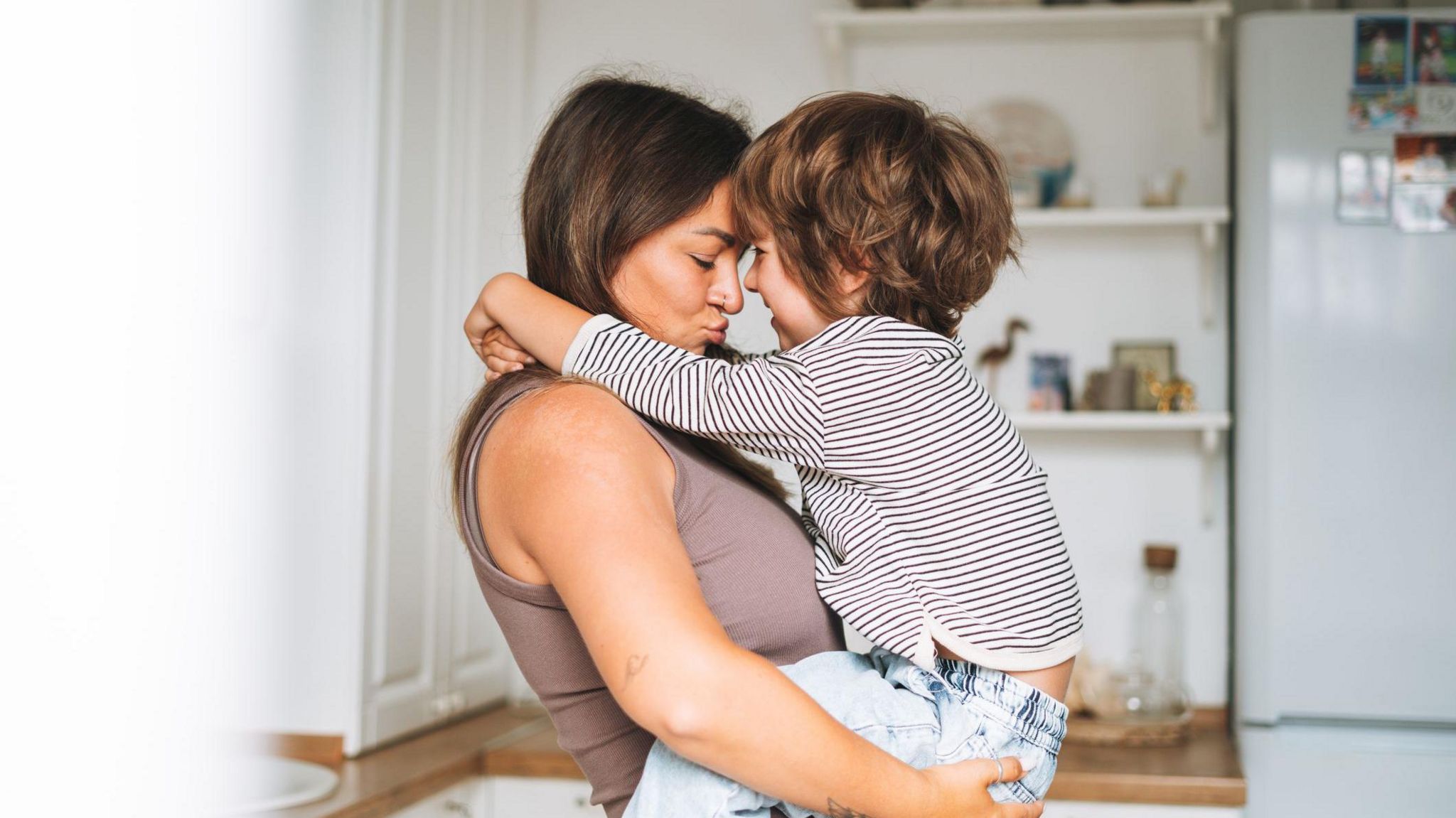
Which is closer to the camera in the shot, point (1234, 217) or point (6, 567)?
point (6, 567)

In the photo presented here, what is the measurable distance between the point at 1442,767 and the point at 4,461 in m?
2.24

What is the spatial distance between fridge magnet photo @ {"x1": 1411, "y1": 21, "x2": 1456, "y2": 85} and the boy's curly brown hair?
1683 mm

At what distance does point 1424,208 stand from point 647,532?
2.11 metres

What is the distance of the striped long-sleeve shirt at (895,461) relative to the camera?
1002 millimetres

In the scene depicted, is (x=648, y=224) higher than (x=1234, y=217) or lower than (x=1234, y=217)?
lower

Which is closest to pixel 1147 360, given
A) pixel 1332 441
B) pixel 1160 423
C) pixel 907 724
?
pixel 1160 423

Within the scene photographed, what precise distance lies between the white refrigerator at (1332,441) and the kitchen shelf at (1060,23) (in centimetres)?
18

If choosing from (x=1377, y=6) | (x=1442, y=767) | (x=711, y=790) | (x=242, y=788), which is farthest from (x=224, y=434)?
(x=1377, y=6)

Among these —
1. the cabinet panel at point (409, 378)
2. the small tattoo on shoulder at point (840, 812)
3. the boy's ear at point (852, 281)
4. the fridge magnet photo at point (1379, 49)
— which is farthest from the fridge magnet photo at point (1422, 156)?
the small tattoo on shoulder at point (840, 812)

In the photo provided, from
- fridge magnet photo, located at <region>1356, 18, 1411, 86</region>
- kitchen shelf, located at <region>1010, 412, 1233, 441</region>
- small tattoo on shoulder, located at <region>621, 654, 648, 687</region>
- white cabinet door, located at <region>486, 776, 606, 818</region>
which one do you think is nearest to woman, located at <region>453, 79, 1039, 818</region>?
small tattoo on shoulder, located at <region>621, 654, 648, 687</region>

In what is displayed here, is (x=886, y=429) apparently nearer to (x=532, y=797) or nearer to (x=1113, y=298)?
(x=532, y=797)

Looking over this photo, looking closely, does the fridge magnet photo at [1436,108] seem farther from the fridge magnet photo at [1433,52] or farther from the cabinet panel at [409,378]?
the cabinet panel at [409,378]

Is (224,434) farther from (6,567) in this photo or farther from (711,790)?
(711,790)

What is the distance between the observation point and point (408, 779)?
201 cm
